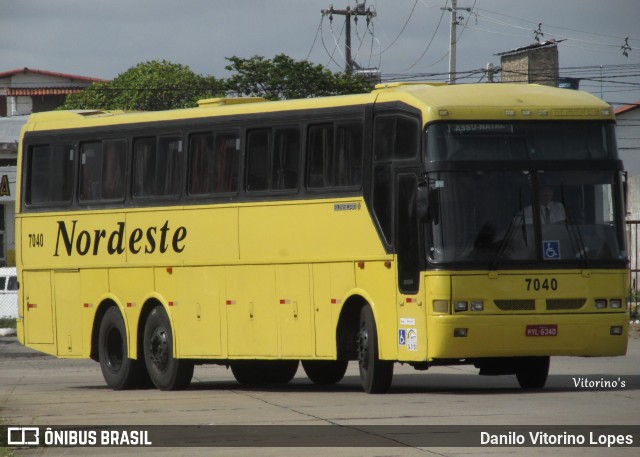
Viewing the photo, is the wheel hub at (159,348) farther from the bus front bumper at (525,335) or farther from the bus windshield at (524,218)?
the bus windshield at (524,218)

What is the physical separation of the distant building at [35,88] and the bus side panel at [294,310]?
279 feet

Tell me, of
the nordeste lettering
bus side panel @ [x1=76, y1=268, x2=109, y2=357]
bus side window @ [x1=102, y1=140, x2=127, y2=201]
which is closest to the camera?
the nordeste lettering

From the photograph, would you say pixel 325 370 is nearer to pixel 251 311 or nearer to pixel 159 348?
pixel 251 311

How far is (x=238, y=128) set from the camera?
68.0 feet

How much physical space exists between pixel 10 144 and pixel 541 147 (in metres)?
55.3

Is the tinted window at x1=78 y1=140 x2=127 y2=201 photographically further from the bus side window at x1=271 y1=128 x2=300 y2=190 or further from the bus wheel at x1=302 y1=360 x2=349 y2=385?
the bus wheel at x1=302 y1=360 x2=349 y2=385

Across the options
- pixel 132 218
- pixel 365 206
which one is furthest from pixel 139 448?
pixel 132 218

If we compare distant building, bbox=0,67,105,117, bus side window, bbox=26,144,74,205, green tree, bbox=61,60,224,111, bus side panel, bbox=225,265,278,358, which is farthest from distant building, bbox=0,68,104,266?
bus side panel, bbox=225,265,278,358

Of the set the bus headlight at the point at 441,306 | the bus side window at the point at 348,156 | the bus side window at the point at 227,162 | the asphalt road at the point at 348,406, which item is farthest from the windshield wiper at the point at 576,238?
the bus side window at the point at 227,162

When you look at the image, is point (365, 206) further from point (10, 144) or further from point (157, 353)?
point (10, 144)

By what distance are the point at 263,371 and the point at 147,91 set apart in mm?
61671

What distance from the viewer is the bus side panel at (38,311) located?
23531 mm

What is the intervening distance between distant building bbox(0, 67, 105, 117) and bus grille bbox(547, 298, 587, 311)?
3457 inches

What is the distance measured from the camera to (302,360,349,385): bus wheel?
2197 cm
